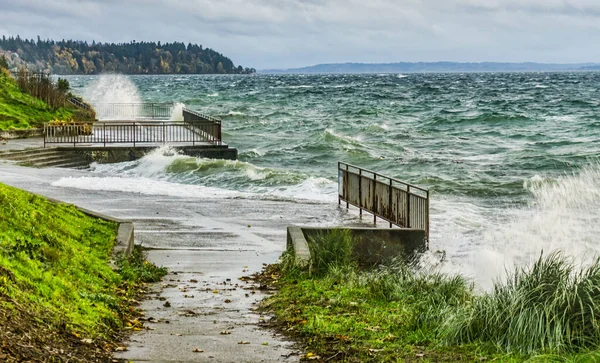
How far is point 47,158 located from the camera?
3269 centimetres

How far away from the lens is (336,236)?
1273cm

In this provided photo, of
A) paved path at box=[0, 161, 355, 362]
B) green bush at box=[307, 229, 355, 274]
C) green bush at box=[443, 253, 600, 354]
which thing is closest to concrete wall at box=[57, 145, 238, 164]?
paved path at box=[0, 161, 355, 362]

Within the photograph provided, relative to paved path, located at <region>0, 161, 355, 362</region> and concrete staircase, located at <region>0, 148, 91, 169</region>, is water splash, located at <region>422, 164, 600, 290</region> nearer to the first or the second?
paved path, located at <region>0, 161, 355, 362</region>

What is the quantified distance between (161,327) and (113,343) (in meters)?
1.21

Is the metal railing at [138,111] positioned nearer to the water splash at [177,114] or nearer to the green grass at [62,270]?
the water splash at [177,114]

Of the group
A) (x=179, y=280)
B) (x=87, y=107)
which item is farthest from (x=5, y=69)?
(x=179, y=280)

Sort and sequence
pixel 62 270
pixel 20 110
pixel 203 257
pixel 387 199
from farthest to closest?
1. pixel 20 110
2. pixel 387 199
3. pixel 203 257
4. pixel 62 270

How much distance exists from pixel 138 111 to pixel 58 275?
59594mm

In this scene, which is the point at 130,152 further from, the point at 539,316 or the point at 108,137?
the point at 539,316

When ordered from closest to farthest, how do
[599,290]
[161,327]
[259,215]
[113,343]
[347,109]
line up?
[599,290] → [113,343] → [161,327] → [259,215] → [347,109]

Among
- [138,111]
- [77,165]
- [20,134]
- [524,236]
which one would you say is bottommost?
[524,236]

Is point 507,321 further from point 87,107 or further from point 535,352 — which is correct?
point 87,107

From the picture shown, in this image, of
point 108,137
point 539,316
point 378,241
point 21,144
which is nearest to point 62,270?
point 539,316

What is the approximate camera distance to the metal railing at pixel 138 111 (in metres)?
65.1
